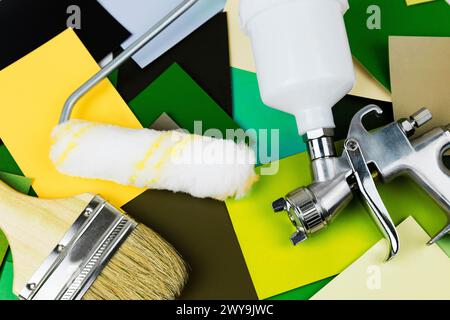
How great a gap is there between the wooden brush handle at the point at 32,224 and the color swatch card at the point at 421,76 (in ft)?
1.48

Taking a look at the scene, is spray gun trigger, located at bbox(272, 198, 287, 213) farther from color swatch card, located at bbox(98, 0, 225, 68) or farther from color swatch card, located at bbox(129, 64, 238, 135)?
color swatch card, located at bbox(98, 0, 225, 68)

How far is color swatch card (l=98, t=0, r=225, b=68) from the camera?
792mm

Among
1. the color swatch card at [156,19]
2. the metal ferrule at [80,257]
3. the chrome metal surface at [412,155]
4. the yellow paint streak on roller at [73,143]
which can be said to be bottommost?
the metal ferrule at [80,257]

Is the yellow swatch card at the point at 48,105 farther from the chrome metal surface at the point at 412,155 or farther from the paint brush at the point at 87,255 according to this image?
the chrome metal surface at the point at 412,155

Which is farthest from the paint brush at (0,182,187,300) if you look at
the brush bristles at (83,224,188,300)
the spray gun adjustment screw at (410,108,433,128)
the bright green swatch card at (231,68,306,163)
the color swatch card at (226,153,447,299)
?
the spray gun adjustment screw at (410,108,433,128)

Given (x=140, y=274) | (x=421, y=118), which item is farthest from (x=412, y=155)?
(x=140, y=274)

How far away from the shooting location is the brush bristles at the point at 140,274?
2.14 ft

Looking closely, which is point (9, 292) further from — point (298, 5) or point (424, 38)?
point (424, 38)

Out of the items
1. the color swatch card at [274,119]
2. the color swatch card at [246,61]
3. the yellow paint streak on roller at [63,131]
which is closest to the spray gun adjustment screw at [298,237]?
the color swatch card at [274,119]

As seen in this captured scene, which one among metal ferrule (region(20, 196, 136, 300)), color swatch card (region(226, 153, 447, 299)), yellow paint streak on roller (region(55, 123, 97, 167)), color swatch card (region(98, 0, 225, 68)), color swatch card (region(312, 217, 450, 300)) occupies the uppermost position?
color swatch card (region(98, 0, 225, 68))

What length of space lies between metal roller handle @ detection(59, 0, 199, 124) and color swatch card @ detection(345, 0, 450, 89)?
241mm

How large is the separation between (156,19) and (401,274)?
51cm

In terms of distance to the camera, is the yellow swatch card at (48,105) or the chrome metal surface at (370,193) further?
the yellow swatch card at (48,105)
